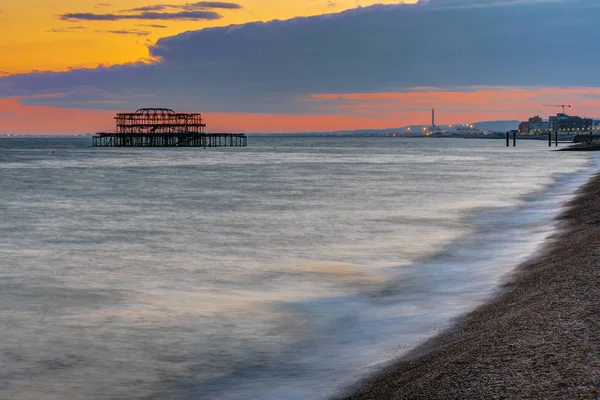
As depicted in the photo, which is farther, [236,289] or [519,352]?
[236,289]

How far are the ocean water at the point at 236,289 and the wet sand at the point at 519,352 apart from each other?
0.66 meters

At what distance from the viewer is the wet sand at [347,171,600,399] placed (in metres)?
5.97

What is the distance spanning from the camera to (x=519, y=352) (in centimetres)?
692

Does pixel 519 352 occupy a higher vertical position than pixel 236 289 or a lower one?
higher

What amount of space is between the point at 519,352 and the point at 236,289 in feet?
23.5

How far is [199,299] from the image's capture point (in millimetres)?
12414

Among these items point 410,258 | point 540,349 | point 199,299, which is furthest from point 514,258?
point 540,349

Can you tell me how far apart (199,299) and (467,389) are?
7084mm

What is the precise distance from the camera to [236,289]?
13.3 metres

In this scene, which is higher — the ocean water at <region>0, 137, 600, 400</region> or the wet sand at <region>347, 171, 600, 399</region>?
the wet sand at <region>347, 171, 600, 399</region>

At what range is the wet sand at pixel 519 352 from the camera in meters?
5.97

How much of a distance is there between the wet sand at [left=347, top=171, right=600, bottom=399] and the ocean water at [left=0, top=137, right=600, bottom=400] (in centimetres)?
66

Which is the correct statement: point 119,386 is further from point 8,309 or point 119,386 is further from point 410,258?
point 410,258

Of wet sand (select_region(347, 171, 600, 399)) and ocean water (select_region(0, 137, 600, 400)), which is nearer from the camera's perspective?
wet sand (select_region(347, 171, 600, 399))
